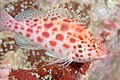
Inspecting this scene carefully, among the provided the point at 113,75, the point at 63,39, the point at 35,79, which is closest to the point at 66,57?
the point at 63,39

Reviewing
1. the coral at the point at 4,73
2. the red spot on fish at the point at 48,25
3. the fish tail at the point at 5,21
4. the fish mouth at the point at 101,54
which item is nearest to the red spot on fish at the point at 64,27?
the red spot on fish at the point at 48,25

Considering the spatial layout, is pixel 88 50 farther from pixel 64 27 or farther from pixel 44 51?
pixel 44 51

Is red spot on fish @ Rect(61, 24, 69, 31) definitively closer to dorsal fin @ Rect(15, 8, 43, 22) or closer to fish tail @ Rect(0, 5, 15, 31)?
dorsal fin @ Rect(15, 8, 43, 22)

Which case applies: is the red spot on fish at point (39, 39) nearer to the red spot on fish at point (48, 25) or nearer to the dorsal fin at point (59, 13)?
the red spot on fish at point (48, 25)

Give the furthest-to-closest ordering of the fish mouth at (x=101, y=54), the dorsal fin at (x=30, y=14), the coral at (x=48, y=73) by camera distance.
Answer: the coral at (x=48, y=73), the dorsal fin at (x=30, y=14), the fish mouth at (x=101, y=54)

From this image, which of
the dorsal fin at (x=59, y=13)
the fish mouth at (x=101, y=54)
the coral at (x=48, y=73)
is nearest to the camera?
the fish mouth at (x=101, y=54)

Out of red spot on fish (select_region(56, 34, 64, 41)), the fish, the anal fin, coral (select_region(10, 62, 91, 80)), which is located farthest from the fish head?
coral (select_region(10, 62, 91, 80))

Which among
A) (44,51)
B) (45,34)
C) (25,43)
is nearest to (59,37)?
(45,34)
